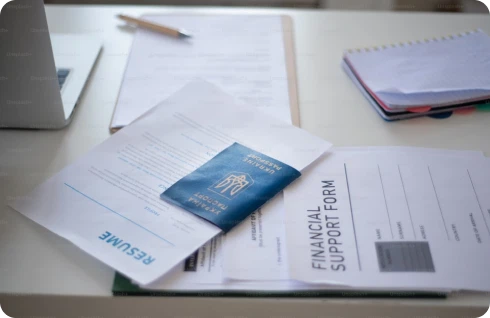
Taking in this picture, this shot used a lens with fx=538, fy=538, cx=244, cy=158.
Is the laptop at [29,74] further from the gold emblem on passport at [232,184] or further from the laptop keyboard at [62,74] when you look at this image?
the gold emblem on passport at [232,184]

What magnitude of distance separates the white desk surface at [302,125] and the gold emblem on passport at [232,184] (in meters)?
0.15

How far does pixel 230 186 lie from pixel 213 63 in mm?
342

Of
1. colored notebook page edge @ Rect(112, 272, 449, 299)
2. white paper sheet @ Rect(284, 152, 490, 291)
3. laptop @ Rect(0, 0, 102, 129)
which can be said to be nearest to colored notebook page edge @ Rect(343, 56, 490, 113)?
white paper sheet @ Rect(284, 152, 490, 291)

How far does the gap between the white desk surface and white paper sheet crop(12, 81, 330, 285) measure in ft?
0.08

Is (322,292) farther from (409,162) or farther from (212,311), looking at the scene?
(409,162)

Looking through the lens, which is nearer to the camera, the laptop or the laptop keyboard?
the laptop

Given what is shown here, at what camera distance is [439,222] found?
63cm

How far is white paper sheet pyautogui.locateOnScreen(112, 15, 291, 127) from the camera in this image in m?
0.87

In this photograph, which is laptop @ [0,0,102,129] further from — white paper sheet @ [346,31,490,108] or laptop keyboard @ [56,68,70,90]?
white paper sheet @ [346,31,490,108]

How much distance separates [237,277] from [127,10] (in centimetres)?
73

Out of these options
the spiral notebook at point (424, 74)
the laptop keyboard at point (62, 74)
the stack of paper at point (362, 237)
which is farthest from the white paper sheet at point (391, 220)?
the laptop keyboard at point (62, 74)

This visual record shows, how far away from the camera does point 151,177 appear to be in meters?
0.70

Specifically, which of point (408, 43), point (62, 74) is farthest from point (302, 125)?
point (62, 74)

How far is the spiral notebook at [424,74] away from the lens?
82 cm
